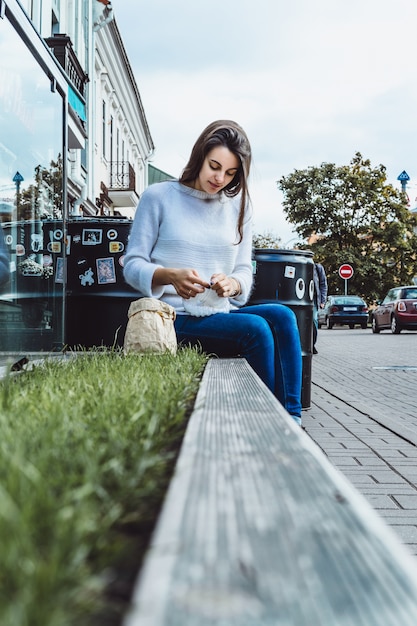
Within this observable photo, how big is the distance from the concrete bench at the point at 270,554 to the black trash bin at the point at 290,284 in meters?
5.56

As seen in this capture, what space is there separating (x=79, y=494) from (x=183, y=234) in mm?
3387

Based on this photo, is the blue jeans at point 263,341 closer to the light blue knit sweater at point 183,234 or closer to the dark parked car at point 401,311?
the light blue knit sweater at point 183,234

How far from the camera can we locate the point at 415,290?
2886 cm

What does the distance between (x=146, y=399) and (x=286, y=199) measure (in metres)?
52.8

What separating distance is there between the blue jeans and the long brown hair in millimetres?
680

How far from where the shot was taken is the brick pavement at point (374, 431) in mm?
3845

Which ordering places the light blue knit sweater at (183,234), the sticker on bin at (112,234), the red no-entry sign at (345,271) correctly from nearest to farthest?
the light blue knit sweater at (183,234), the sticker on bin at (112,234), the red no-entry sign at (345,271)

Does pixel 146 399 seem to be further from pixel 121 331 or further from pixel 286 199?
pixel 286 199

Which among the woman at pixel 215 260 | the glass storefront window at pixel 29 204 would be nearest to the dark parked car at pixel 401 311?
the glass storefront window at pixel 29 204

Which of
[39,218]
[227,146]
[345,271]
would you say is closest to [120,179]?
[345,271]

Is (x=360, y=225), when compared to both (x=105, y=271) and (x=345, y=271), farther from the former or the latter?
(x=105, y=271)

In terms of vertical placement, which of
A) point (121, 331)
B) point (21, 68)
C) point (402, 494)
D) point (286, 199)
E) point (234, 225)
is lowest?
point (402, 494)

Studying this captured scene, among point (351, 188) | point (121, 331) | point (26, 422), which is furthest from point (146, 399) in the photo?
point (351, 188)

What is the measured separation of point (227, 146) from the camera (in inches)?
160
